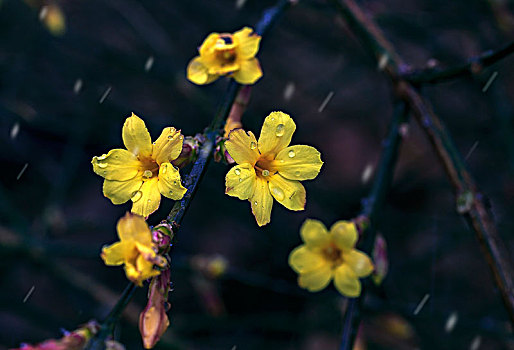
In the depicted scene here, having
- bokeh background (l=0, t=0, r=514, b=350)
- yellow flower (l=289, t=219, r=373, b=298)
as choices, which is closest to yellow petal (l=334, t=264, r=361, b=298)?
yellow flower (l=289, t=219, r=373, b=298)

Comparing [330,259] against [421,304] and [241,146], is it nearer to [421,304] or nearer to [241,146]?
[241,146]

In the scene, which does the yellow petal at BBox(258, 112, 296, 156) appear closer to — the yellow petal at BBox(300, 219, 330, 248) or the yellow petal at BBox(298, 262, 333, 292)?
the yellow petal at BBox(300, 219, 330, 248)

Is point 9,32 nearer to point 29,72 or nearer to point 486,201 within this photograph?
point 29,72

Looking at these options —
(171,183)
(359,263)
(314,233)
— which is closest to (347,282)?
(359,263)

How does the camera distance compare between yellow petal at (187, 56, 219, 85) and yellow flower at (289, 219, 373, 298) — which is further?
yellow flower at (289, 219, 373, 298)

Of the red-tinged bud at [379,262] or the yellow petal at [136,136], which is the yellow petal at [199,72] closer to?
the yellow petal at [136,136]
